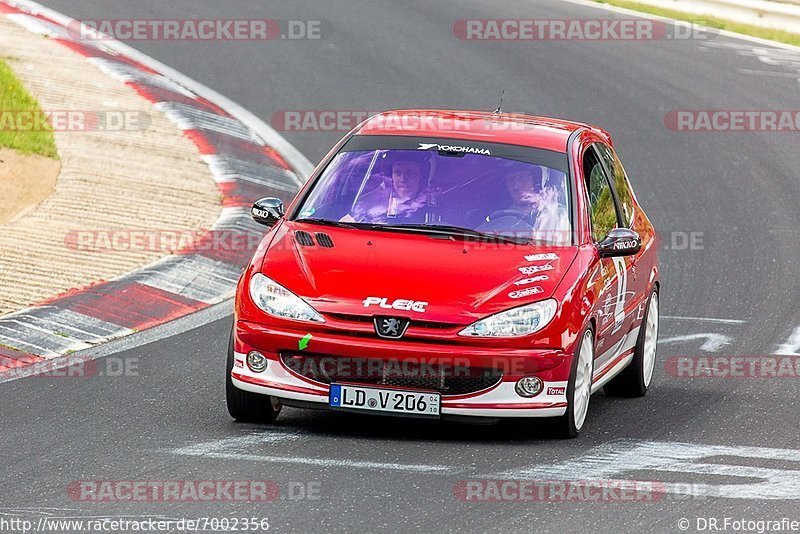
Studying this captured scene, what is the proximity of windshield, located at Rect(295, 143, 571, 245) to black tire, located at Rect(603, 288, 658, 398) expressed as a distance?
53.4 inches

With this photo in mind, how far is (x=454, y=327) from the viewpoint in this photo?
7.74 m

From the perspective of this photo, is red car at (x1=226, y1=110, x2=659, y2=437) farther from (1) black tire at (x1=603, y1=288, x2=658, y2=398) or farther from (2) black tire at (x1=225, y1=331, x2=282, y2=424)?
(1) black tire at (x1=603, y1=288, x2=658, y2=398)

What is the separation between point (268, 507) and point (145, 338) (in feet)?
13.1

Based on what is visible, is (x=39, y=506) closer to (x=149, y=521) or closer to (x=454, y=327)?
(x=149, y=521)

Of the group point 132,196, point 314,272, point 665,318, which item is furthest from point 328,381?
point 132,196

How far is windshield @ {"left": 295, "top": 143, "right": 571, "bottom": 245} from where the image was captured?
8664mm

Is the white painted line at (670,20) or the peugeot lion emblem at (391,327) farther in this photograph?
the white painted line at (670,20)

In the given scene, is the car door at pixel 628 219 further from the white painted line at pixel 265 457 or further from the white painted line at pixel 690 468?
the white painted line at pixel 265 457

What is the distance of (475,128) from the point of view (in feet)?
30.7

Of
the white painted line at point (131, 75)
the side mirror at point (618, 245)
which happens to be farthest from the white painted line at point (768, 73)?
the side mirror at point (618, 245)

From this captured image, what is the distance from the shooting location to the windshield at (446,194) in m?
8.66

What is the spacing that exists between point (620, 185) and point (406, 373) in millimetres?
2889

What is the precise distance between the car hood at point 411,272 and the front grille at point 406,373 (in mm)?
237

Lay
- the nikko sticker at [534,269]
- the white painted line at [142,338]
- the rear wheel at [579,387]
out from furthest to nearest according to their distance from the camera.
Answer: the white painted line at [142,338]
the nikko sticker at [534,269]
the rear wheel at [579,387]
